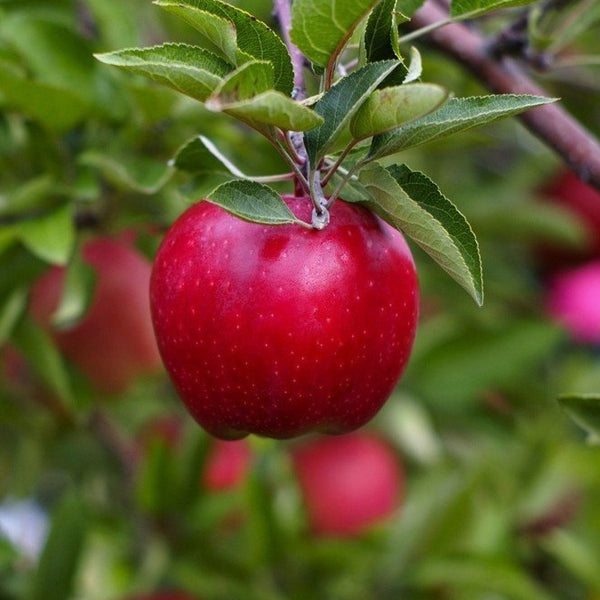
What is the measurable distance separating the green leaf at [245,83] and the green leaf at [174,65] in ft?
0.06

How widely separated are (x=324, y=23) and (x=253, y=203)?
0.31ft

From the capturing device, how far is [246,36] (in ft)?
1.67

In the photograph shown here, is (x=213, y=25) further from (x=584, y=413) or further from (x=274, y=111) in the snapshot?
(x=584, y=413)

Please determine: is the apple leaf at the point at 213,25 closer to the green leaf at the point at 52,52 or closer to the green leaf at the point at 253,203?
the green leaf at the point at 253,203

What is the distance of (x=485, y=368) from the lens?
1506mm

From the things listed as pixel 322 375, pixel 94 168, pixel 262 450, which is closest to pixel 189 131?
pixel 94 168

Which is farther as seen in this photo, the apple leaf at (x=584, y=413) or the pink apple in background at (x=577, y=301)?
the pink apple in background at (x=577, y=301)

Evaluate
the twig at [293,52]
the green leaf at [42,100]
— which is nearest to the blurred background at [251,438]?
the green leaf at [42,100]

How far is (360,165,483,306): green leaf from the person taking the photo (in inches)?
20.0

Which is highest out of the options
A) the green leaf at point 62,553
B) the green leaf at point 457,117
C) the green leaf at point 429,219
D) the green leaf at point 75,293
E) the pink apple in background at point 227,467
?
the green leaf at point 457,117

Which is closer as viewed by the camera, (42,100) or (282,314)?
(282,314)

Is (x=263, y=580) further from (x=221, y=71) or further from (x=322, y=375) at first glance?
(x=221, y=71)

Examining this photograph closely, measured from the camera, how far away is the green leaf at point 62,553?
106cm

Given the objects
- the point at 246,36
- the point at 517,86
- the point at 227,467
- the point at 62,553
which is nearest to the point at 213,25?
the point at 246,36
